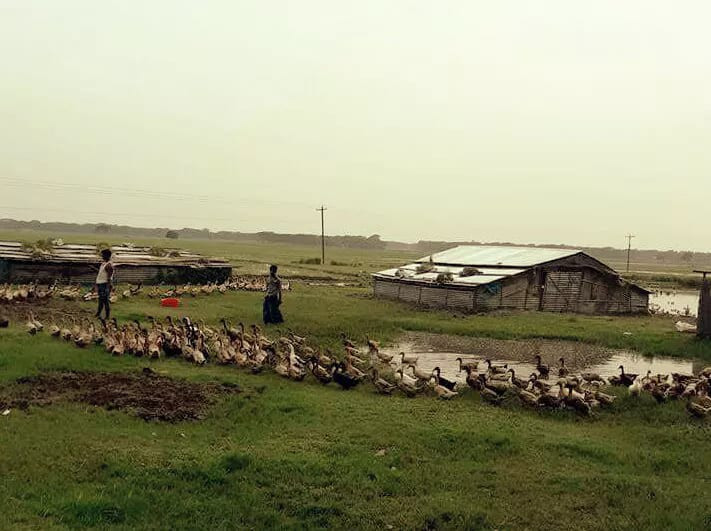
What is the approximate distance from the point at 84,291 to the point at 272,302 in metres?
13.4

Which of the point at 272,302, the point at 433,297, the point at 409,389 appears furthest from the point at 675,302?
the point at 409,389

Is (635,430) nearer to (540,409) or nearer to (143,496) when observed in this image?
(540,409)

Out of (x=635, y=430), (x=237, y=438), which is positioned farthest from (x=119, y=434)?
(x=635, y=430)

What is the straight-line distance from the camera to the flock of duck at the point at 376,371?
14359 millimetres

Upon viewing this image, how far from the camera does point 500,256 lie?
132 ft

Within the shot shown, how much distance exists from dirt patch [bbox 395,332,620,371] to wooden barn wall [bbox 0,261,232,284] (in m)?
19.2

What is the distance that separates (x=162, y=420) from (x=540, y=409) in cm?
789

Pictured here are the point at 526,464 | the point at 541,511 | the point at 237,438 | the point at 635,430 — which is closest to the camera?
the point at 541,511

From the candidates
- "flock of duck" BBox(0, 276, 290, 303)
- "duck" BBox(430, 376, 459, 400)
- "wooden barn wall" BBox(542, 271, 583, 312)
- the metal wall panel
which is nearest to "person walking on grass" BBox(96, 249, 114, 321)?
"flock of duck" BBox(0, 276, 290, 303)

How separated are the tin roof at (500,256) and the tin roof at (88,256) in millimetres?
15558

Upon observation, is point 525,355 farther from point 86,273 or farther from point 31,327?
point 86,273

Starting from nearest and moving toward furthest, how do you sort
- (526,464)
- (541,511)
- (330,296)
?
(541,511)
(526,464)
(330,296)

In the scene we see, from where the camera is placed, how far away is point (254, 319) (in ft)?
86.4

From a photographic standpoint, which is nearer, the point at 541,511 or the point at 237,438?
the point at 541,511
